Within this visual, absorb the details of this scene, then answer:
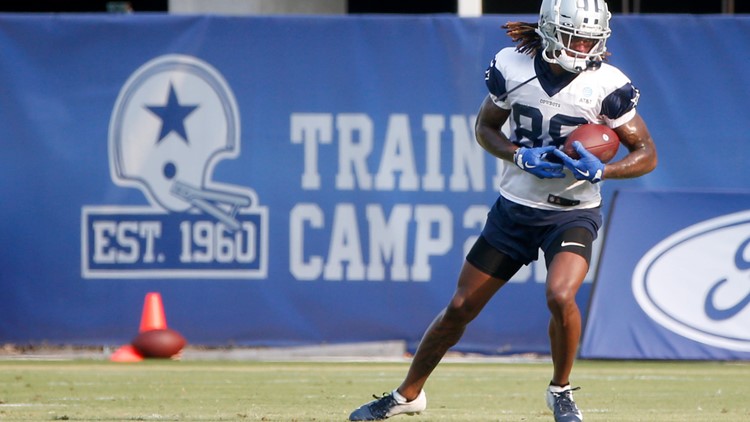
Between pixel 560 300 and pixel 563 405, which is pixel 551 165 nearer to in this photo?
pixel 560 300

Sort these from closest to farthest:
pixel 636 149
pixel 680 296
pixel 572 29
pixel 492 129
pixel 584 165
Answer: pixel 584 165 → pixel 572 29 → pixel 636 149 → pixel 492 129 → pixel 680 296

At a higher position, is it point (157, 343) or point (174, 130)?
point (174, 130)

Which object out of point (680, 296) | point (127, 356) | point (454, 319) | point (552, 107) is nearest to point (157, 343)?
point (127, 356)

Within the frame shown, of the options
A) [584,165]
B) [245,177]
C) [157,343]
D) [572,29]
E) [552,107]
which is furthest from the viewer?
[245,177]

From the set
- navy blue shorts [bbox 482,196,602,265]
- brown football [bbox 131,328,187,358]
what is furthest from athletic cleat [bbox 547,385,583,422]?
brown football [bbox 131,328,187,358]

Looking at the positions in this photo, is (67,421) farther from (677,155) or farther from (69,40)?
(677,155)

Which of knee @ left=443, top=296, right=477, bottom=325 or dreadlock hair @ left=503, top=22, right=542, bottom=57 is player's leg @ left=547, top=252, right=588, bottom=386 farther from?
dreadlock hair @ left=503, top=22, right=542, bottom=57

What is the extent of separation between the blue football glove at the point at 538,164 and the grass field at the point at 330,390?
1376mm

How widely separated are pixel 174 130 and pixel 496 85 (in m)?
4.80

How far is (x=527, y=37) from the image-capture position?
20.9 ft

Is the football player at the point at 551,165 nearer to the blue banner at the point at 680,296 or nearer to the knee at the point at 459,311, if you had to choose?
the knee at the point at 459,311

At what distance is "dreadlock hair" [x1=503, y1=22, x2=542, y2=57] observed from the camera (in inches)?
249

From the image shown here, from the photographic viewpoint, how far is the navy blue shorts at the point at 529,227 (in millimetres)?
6191

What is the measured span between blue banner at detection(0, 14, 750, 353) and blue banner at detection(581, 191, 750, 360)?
864 millimetres
